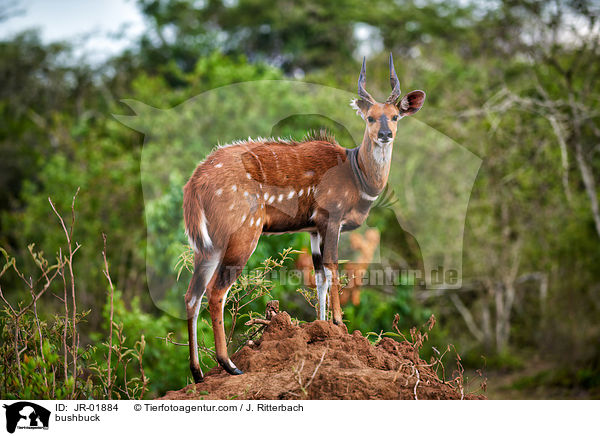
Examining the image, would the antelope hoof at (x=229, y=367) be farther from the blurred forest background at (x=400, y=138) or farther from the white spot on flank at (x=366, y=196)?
the blurred forest background at (x=400, y=138)

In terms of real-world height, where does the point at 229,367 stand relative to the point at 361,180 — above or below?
below

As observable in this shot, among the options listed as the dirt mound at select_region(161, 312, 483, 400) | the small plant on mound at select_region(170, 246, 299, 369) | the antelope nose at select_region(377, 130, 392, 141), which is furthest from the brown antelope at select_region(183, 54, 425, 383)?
the small plant on mound at select_region(170, 246, 299, 369)

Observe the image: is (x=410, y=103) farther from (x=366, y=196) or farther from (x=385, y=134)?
(x=366, y=196)

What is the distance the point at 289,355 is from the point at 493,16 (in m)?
12.0

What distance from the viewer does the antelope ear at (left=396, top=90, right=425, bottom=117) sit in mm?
4123

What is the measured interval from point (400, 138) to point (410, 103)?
6249 mm

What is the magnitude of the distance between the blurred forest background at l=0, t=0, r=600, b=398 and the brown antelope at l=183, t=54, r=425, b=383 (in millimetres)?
2254

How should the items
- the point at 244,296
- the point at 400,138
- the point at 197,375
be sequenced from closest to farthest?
the point at 197,375 → the point at 244,296 → the point at 400,138

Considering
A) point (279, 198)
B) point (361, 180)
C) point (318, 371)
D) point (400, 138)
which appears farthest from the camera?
point (400, 138)

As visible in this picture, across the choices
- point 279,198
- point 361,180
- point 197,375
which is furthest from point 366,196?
point 197,375

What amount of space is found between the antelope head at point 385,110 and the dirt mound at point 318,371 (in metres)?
1.34

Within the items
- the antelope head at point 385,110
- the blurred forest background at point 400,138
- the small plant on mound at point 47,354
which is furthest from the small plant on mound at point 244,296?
the blurred forest background at point 400,138

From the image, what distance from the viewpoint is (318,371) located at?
396cm

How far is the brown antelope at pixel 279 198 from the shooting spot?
157 inches
